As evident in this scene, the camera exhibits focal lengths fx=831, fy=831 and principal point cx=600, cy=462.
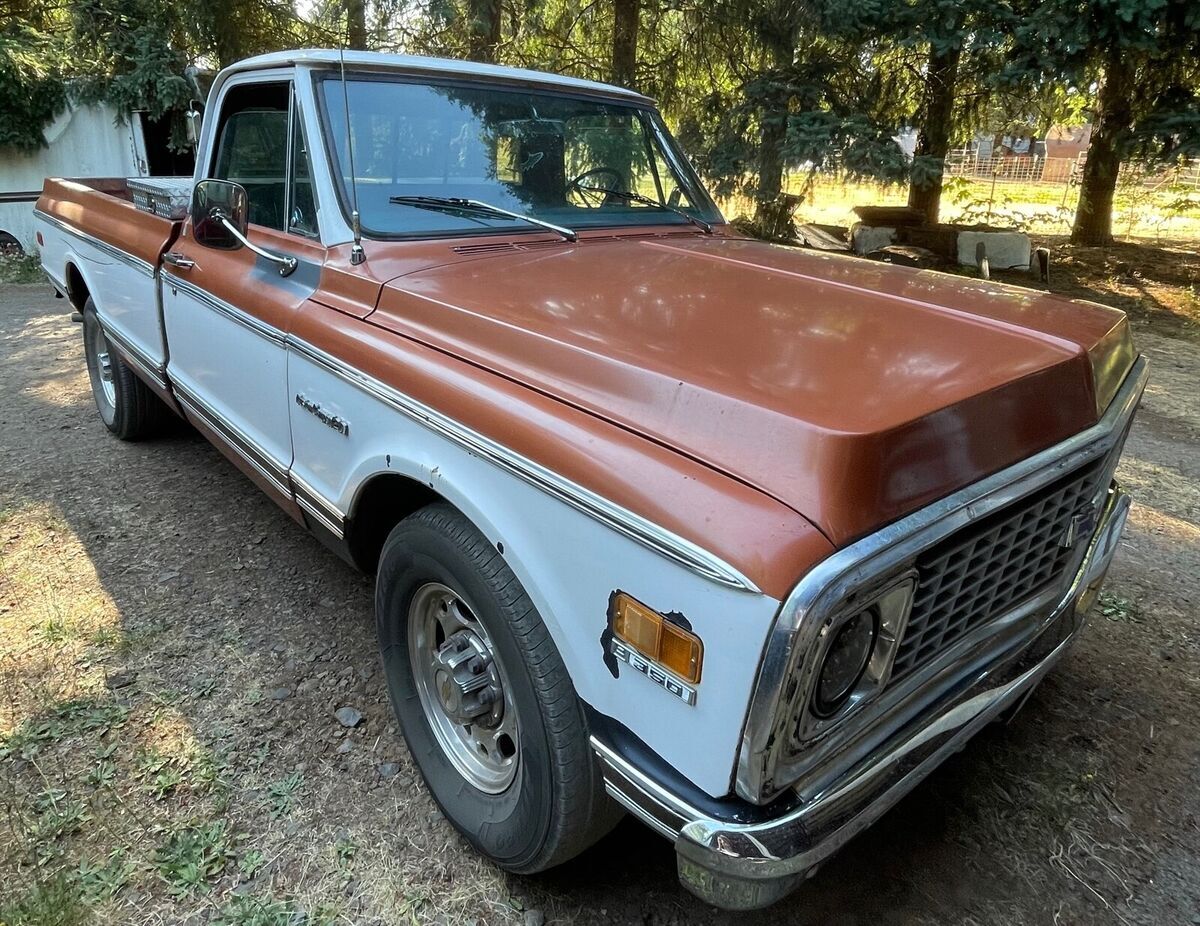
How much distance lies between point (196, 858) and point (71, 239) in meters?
3.90

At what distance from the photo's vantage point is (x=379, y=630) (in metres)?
2.39

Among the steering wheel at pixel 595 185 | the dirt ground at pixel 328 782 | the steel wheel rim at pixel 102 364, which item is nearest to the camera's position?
the dirt ground at pixel 328 782

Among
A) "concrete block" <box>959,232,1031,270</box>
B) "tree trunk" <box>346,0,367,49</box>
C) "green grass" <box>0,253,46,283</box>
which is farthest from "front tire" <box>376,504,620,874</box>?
"green grass" <box>0,253,46,283</box>

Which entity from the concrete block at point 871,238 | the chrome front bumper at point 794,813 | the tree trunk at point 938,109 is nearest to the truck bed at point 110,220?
the chrome front bumper at point 794,813

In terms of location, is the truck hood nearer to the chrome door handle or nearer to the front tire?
the front tire

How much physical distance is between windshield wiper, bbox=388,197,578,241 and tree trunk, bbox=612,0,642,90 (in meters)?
6.75

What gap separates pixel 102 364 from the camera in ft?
16.2

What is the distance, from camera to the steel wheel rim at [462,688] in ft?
6.81

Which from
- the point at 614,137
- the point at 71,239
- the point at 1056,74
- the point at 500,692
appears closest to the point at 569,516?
the point at 500,692

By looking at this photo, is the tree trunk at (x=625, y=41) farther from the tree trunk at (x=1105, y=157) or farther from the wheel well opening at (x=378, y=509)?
the wheel well opening at (x=378, y=509)

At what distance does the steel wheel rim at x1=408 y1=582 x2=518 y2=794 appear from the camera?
6.81ft

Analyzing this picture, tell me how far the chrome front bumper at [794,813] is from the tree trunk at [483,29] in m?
8.03

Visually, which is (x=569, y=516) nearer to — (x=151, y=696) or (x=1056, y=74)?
(x=151, y=696)

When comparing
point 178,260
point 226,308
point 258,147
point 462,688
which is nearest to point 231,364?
point 226,308
